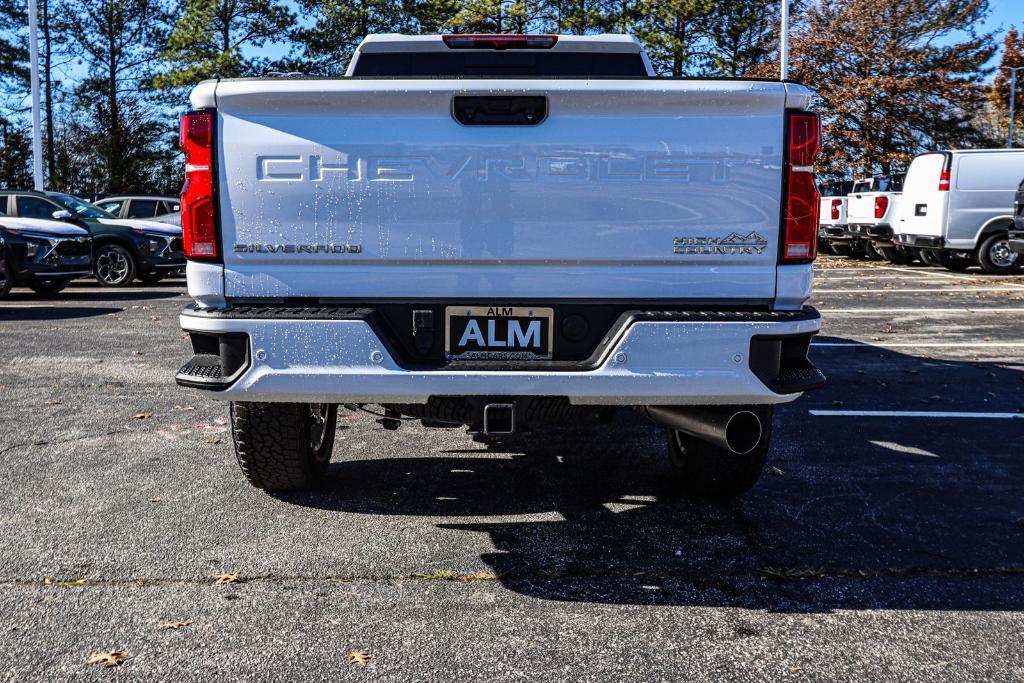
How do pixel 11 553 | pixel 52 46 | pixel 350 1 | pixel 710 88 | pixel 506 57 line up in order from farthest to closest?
pixel 52 46 → pixel 350 1 → pixel 506 57 → pixel 11 553 → pixel 710 88

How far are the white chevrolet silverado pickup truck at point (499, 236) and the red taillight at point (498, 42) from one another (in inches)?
49.8

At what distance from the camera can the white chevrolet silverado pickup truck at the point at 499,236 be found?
3.73 metres

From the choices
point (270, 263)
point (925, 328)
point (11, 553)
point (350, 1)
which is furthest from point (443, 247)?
point (350, 1)

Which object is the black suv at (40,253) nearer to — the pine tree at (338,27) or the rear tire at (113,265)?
the rear tire at (113,265)

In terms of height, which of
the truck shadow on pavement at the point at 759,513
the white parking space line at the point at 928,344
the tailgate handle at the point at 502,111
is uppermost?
the tailgate handle at the point at 502,111

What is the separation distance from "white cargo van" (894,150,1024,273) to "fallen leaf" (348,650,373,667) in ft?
58.6

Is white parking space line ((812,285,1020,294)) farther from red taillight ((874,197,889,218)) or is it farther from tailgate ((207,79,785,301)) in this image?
tailgate ((207,79,785,301))

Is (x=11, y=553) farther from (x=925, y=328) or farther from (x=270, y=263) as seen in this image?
(x=925, y=328)

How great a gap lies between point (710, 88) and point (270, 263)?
1707 mm

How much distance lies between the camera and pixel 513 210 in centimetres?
Answer: 376

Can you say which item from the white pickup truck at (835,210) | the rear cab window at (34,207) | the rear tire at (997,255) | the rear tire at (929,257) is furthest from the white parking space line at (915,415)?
the white pickup truck at (835,210)

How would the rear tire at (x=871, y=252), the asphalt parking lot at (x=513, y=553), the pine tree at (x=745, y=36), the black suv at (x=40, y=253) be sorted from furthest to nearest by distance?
the pine tree at (x=745, y=36), the rear tire at (x=871, y=252), the black suv at (x=40, y=253), the asphalt parking lot at (x=513, y=553)

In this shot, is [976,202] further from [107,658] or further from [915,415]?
[107,658]

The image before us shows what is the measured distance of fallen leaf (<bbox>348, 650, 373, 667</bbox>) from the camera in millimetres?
3125
